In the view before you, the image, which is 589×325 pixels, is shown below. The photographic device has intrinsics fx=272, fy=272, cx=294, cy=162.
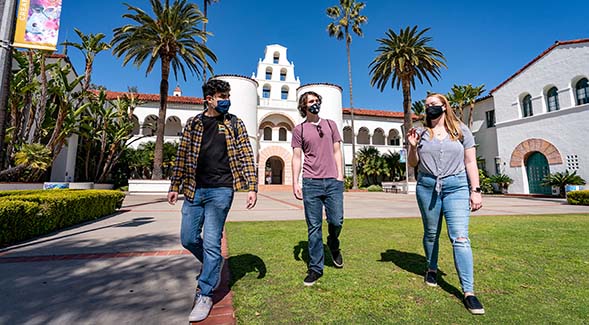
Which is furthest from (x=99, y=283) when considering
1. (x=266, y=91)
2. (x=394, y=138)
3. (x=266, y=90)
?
→ (x=394, y=138)

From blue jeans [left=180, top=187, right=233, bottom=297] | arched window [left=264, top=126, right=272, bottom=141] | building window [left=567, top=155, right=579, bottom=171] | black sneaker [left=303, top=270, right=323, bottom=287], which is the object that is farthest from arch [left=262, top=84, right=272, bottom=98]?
blue jeans [left=180, top=187, right=233, bottom=297]

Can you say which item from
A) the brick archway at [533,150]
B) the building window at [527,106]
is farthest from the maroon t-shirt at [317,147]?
the building window at [527,106]

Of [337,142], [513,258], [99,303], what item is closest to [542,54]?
[513,258]

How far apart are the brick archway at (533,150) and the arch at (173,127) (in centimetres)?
3214

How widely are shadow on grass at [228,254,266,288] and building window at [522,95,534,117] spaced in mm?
24374

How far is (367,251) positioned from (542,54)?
2378cm

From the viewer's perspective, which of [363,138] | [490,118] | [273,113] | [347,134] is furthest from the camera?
[363,138]

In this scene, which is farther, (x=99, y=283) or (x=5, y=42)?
(x=5, y=42)

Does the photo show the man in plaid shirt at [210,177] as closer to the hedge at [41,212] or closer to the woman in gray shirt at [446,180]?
the woman in gray shirt at [446,180]

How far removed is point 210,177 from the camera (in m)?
2.30

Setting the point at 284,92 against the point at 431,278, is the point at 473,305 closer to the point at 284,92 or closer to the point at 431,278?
the point at 431,278

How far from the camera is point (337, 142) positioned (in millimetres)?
3053

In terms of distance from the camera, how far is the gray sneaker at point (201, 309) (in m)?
1.98

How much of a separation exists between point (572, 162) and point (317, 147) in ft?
72.8
